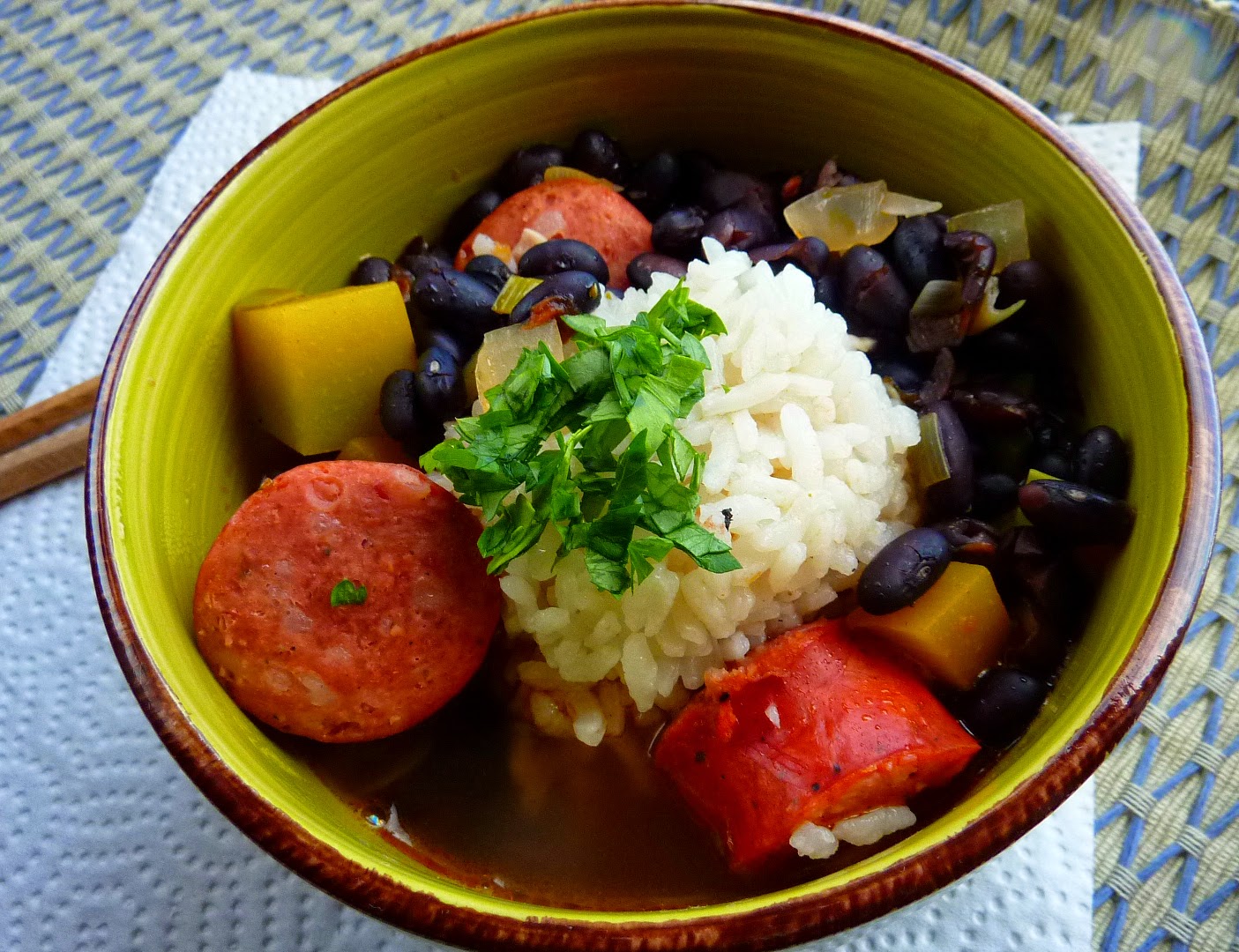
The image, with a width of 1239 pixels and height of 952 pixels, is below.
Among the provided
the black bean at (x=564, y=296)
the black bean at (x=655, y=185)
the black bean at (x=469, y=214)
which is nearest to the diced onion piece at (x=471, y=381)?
the black bean at (x=564, y=296)

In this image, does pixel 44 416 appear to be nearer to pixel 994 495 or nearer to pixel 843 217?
pixel 843 217

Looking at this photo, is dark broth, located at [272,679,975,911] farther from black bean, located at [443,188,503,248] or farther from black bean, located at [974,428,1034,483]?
black bean, located at [443,188,503,248]

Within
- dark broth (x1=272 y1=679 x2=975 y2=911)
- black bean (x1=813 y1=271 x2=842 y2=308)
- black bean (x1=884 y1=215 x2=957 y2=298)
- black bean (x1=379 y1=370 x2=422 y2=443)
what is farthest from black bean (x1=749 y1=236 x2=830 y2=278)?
dark broth (x1=272 y1=679 x2=975 y2=911)

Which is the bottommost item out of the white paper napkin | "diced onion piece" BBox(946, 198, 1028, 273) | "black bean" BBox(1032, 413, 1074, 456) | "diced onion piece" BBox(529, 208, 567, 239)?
the white paper napkin

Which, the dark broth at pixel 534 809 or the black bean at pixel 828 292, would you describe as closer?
the dark broth at pixel 534 809

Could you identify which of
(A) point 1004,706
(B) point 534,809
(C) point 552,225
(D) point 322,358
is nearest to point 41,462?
(D) point 322,358

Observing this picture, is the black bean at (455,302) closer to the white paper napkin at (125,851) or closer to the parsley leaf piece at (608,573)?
the parsley leaf piece at (608,573)

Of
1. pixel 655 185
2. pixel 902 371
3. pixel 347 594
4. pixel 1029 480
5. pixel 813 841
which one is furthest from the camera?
pixel 655 185
